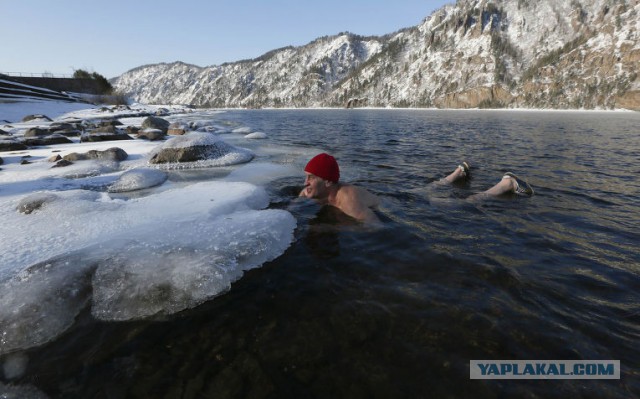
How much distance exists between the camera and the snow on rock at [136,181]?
7020 millimetres

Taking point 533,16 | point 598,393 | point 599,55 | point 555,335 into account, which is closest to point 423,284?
point 555,335

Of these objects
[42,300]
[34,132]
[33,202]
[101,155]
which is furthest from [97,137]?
[42,300]

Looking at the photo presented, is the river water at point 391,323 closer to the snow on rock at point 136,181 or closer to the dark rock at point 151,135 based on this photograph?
the snow on rock at point 136,181

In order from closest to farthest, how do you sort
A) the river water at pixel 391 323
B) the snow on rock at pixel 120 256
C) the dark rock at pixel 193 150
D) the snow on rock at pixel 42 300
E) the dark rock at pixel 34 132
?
the river water at pixel 391 323, the snow on rock at pixel 42 300, the snow on rock at pixel 120 256, the dark rock at pixel 193 150, the dark rock at pixel 34 132

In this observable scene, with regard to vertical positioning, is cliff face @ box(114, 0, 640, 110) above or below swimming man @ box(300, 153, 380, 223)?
above

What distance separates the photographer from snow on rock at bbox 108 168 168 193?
702 cm

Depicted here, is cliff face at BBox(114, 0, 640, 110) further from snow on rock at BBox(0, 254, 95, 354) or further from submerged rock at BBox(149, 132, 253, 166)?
snow on rock at BBox(0, 254, 95, 354)

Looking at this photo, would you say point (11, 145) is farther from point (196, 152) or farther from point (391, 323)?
point (391, 323)

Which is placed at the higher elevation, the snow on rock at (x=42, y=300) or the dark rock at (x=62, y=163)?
the dark rock at (x=62, y=163)

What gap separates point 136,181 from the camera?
7.27 metres

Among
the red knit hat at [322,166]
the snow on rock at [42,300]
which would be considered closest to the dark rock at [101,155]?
the snow on rock at [42,300]

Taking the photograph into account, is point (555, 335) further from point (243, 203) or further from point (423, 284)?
point (243, 203)

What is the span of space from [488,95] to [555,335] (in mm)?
110814

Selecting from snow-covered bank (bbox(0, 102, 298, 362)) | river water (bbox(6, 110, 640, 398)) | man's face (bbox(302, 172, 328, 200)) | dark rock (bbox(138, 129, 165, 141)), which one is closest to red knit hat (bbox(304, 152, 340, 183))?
man's face (bbox(302, 172, 328, 200))
